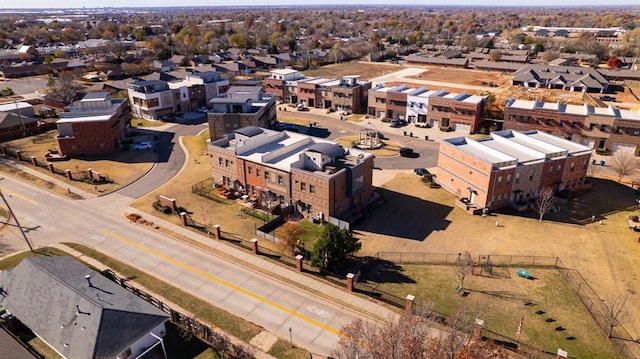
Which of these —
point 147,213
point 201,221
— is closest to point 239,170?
point 201,221

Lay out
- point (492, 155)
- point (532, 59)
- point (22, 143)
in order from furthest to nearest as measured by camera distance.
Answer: point (532, 59)
point (22, 143)
point (492, 155)

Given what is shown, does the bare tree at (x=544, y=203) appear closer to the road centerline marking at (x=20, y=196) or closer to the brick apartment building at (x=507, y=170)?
the brick apartment building at (x=507, y=170)

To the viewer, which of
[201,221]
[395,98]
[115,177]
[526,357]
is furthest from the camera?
[395,98]

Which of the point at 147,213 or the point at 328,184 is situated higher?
the point at 328,184

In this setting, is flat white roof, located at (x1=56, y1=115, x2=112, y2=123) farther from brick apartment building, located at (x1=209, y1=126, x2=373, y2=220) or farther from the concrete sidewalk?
the concrete sidewalk

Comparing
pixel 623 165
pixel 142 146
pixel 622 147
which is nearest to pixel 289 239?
pixel 142 146

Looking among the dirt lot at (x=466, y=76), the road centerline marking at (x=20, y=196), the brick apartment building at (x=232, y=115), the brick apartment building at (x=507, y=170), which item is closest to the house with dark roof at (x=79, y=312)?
the road centerline marking at (x=20, y=196)

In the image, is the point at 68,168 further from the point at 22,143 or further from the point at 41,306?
the point at 41,306
